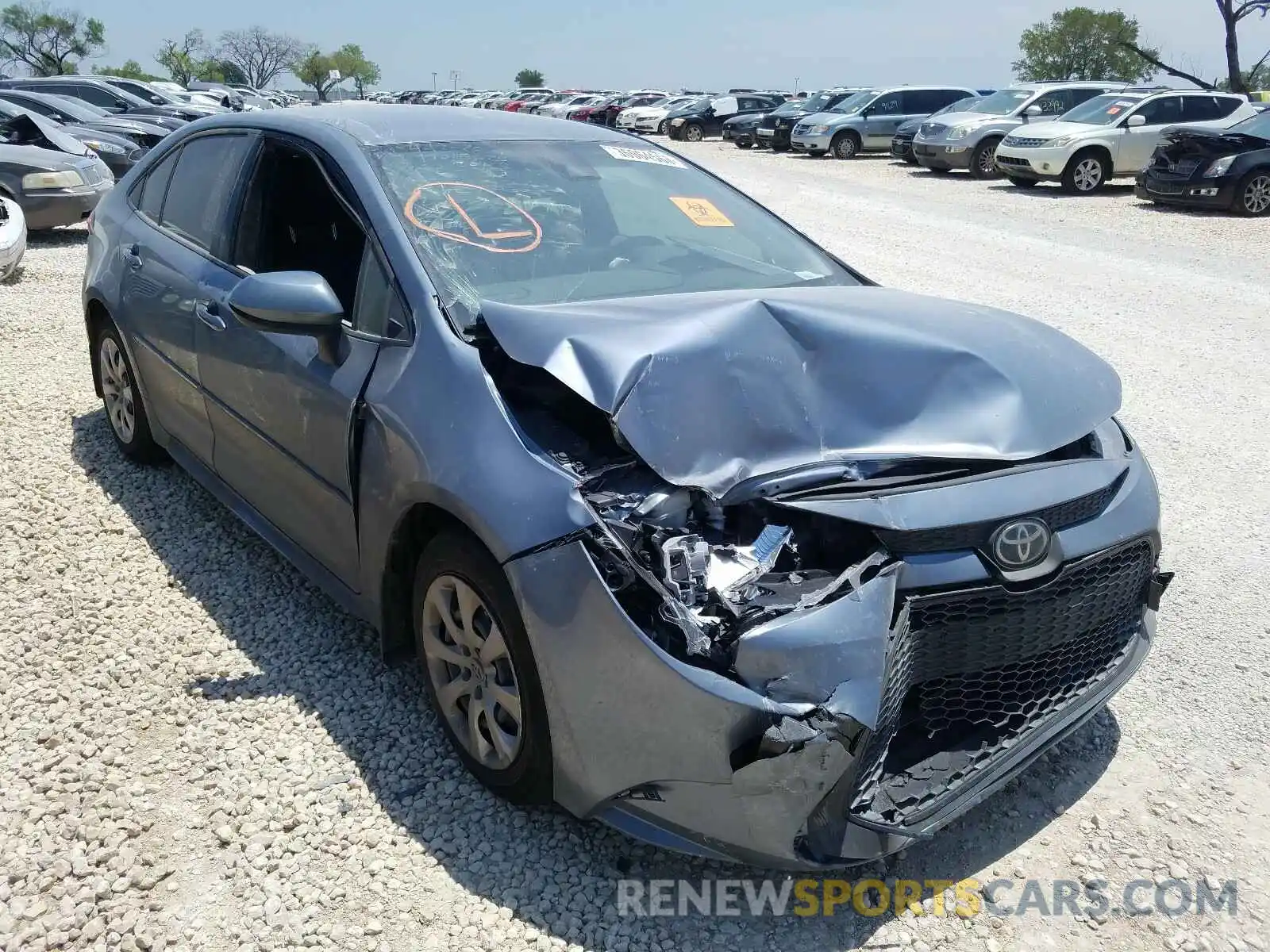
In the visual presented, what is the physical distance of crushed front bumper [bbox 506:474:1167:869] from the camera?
2.14 m

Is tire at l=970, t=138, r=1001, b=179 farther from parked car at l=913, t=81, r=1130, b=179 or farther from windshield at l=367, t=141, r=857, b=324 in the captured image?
windshield at l=367, t=141, r=857, b=324

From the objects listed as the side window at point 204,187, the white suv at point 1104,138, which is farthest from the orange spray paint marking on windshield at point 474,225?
the white suv at point 1104,138

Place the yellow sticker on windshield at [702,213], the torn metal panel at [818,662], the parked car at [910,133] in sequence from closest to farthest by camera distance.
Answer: the torn metal panel at [818,662], the yellow sticker on windshield at [702,213], the parked car at [910,133]

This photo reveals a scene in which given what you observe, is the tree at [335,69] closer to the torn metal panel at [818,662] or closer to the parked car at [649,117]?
the parked car at [649,117]

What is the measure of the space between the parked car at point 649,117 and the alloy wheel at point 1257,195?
81.3ft

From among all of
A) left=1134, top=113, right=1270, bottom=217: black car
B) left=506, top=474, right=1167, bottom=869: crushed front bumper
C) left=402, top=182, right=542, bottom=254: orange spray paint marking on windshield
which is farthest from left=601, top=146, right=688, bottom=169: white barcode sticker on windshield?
left=1134, top=113, right=1270, bottom=217: black car

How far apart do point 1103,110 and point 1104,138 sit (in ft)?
3.07

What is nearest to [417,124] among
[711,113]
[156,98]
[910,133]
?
[156,98]

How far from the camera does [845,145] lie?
2606cm

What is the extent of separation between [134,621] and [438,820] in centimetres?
167

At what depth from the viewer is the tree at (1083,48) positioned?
2340 inches

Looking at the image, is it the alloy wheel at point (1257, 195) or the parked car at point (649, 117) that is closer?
the alloy wheel at point (1257, 195)

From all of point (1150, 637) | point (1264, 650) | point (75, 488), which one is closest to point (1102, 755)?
point (1150, 637)

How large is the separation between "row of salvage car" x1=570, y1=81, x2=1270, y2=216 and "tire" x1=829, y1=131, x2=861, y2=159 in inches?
1.1
